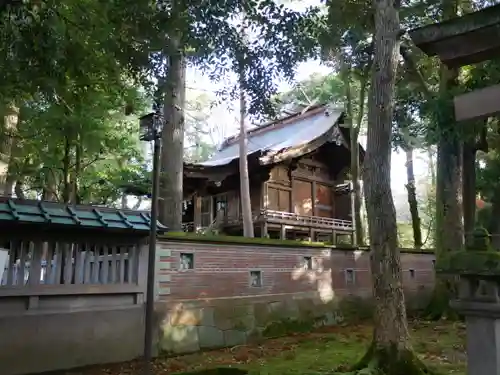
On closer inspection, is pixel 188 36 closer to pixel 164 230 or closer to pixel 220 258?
pixel 164 230

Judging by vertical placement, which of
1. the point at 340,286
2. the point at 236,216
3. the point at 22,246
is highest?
the point at 236,216

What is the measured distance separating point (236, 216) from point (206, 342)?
1005cm

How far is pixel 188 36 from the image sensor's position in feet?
21.2

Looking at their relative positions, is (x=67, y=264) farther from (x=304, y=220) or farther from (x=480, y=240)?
(x=304, y=220)

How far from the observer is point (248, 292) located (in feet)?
32.0

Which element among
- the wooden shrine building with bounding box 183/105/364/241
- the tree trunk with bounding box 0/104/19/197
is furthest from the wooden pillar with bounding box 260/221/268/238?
the tree trunk with bounding box 0/104/19/197

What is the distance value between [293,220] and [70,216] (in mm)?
11645

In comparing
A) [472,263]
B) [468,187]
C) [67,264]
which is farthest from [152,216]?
[468,187]

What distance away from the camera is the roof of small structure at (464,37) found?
11.3ft

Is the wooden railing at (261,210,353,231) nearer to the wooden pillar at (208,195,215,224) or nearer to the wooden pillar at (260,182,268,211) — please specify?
the wooden pillar at (260,182,268,211)

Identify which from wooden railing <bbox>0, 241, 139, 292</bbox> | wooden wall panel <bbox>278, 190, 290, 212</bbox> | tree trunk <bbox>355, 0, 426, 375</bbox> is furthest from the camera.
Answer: wooden wall panel <bbox>278, 190, 290, 212</bbox>

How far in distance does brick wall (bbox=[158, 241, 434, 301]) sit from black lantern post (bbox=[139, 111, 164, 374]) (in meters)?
2.42

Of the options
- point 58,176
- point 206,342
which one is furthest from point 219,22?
point 58,176

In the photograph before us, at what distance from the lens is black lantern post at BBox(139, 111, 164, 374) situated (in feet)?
17.3
